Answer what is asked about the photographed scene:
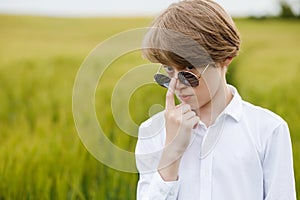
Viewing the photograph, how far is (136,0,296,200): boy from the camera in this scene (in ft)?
4.40

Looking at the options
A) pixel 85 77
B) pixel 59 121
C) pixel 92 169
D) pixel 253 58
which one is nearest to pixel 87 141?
pixel 92 169

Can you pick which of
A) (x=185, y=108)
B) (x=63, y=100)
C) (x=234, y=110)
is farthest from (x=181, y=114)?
(x=63, y=100)

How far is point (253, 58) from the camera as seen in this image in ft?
15.8

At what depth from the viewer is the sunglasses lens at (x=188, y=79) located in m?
1.30

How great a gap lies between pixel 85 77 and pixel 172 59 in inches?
75.7

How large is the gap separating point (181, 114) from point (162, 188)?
14 cm

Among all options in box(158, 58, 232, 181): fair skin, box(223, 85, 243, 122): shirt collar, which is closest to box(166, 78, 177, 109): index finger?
box(158, 58, 232, 181): fair skin

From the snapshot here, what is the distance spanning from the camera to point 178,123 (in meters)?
1.33

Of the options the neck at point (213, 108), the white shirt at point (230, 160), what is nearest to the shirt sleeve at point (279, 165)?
the white shirt at point (230, 160)

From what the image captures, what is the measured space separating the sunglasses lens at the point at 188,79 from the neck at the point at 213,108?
96 mm

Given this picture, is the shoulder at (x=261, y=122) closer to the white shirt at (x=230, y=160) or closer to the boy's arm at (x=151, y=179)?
the white shirt at (x=230, y=160)

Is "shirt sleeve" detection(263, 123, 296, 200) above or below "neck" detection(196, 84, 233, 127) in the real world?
below

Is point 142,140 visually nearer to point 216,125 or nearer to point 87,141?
point 216,125

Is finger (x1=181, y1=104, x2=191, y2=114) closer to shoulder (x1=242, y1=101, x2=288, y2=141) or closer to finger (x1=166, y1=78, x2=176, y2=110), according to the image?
finger (x1=166, y1=78, x2=176, y2=110)
